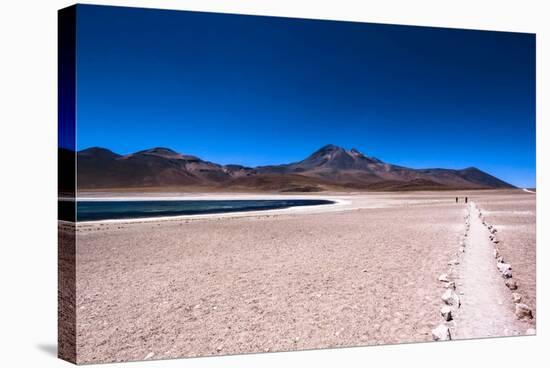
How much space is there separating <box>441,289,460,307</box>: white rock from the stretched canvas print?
2 centimetres

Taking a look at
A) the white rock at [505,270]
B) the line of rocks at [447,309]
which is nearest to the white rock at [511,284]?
the white rock at [505,270]

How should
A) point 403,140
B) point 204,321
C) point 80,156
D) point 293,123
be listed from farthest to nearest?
point 403,140, point 293,123, point 204,321, point 80,156

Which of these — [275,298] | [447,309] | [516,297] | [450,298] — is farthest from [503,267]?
[275,298]

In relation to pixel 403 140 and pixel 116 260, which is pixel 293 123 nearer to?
pixel 403 140

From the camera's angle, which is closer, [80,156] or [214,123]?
[80,156]

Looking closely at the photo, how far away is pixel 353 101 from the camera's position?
17.5ft

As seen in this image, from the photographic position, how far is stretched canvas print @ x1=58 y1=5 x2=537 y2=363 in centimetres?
393

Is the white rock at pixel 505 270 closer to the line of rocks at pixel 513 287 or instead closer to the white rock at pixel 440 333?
the line of rocks at pixel 513 287

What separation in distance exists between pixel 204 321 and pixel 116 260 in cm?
225

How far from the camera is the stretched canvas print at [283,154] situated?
3.93 metres

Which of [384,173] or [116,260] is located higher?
[384,173]

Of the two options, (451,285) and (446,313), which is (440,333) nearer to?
(446,313)
